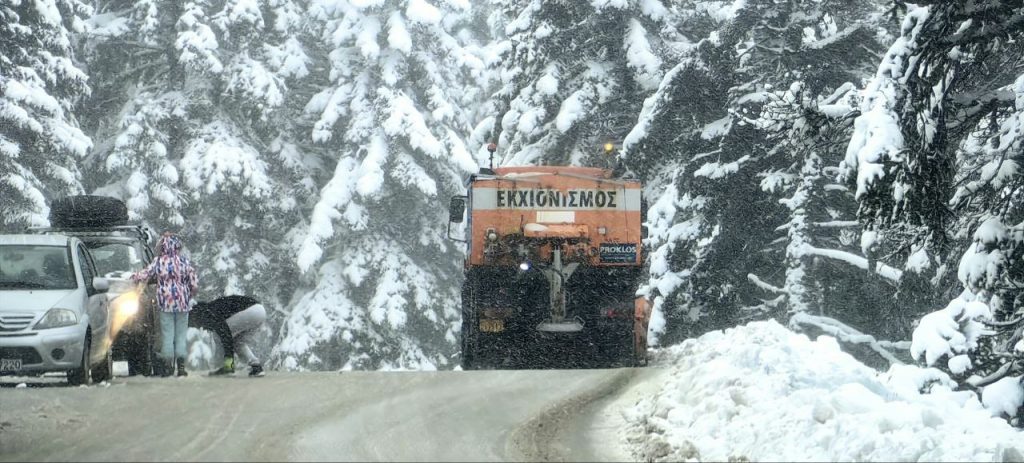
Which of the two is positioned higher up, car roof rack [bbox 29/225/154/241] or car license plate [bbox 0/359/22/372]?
car roof rack [bbox 29/225/154/241]

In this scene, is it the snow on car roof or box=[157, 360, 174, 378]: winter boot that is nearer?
the snow on car roof

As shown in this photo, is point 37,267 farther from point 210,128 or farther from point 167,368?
point 210,128

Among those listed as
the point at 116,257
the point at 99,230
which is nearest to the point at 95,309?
the point at 116,257

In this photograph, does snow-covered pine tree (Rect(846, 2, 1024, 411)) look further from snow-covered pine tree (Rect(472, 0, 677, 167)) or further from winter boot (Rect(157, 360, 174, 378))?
snow-covered pine tree (Rect(472, 0, 677, 167))

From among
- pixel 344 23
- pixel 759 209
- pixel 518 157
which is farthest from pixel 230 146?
pixel 759 209

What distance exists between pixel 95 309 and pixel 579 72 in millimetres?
18236

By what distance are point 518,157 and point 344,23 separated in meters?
9.41

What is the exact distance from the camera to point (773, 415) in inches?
358

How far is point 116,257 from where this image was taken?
57.6 ft

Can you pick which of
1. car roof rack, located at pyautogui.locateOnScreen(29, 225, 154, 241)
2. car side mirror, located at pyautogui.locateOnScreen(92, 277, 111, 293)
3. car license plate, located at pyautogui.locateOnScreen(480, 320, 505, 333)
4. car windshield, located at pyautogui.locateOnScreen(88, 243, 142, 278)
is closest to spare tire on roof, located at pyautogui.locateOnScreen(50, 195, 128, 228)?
car roof rack, located at pyautogui.locateOnScreen(29, 225, 154, 241)

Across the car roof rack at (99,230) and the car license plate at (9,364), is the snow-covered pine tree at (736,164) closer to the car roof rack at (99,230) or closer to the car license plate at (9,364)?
the car roof rack at (99,230)

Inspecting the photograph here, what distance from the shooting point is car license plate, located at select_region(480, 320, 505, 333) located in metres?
17.8

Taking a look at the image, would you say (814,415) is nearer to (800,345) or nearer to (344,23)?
(800,345)

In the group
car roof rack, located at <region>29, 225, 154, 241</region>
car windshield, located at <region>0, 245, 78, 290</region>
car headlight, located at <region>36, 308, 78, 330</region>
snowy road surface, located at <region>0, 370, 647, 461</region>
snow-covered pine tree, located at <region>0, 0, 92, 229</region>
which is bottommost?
snowy road surface, located at <region>0, 370, 647, 461</region>
